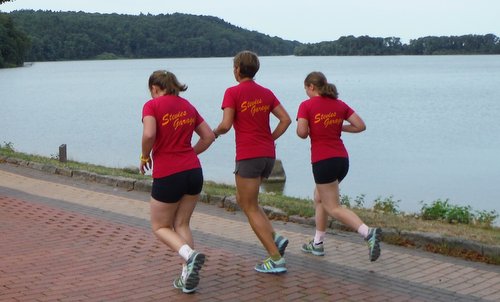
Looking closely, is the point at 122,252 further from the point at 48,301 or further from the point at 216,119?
the point at 216,119

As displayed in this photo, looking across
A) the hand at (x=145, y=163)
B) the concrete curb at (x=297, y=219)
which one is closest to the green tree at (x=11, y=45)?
the concrete curb at (x=297, y=219)

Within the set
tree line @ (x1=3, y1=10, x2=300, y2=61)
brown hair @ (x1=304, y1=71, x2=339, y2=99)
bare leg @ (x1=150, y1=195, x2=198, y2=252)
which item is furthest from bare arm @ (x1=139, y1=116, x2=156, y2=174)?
tree line @ (x1=3, y1=10, x2=300, y2=61)

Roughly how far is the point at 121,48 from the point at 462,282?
146208mm

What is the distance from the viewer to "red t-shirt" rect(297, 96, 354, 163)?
6.79 meters

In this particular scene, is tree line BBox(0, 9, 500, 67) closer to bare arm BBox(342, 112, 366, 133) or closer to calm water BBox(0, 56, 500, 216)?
calm water BBox(0, 56, 500, 216)

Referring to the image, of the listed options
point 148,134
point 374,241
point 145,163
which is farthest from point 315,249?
point 148,134

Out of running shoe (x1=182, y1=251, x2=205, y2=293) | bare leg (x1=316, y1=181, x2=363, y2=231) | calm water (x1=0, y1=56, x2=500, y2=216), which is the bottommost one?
calm water (x1=0, y1=56, x2=500, y2=216)

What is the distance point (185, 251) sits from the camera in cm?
603

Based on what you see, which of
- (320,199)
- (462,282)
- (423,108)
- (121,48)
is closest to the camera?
(462,282)

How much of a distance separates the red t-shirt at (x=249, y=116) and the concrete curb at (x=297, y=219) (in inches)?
86.3

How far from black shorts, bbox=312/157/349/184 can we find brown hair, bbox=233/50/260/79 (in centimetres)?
102

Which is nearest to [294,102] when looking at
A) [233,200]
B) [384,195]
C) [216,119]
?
[216,119]

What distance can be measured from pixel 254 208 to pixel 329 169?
76 centimetres

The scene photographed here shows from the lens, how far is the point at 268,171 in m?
6.61
